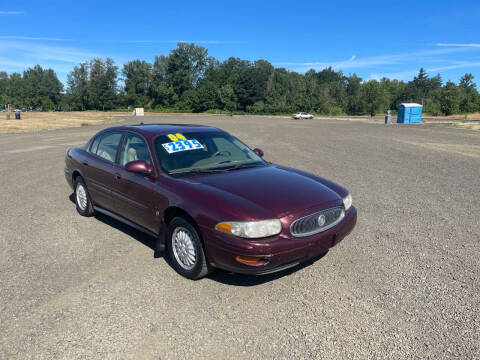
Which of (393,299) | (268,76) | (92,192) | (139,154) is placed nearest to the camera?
(393,299)

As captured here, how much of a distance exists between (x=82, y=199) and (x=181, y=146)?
7.83ft

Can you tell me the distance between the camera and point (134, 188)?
4.30 metres

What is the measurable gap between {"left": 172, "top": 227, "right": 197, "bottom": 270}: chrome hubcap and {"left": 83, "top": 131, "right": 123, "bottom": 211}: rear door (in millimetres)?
1479

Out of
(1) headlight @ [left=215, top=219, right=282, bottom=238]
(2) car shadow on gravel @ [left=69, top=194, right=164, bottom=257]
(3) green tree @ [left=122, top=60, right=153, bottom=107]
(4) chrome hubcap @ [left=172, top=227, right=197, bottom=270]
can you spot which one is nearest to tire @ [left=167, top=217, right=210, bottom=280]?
(4) chrome hubcap @ [left=172, top=227, right=197, bottom=270]

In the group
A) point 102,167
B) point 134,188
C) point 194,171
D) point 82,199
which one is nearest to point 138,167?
point 134,188

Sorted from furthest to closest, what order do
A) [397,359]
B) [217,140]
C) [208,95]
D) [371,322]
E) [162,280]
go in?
[208,95] → [217,140] → [162,280] → [371,322] → [397,359]

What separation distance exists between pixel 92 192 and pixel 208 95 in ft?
325

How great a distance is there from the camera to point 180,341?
2.78 m

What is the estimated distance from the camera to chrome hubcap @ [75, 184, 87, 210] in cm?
570

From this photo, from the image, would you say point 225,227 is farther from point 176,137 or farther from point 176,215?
point 176,137

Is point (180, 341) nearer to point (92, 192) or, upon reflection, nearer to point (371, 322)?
point (371, 322)

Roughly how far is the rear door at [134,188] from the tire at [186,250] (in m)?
0.34

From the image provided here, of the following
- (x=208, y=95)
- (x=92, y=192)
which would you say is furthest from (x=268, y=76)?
(x=92, y=192)

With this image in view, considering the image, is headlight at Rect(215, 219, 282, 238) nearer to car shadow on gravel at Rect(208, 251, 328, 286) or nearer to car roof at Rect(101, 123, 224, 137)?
car shadow on gravel at Rect(208, 251, 328, 286)
